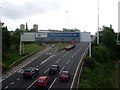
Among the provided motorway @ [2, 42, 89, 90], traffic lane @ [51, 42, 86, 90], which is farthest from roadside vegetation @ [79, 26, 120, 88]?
motorway @ [2, 42, 89, 90]

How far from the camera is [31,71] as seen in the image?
42.7 metres

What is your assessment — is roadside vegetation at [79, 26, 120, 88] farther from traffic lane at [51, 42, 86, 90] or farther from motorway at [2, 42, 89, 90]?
motorway at [2, 42, 89, 90]

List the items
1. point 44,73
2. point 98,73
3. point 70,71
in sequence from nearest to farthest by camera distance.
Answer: point 44,73, point 70,71, point 98,73

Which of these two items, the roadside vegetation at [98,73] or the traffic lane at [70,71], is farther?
the roadside vegetation at [98,73]

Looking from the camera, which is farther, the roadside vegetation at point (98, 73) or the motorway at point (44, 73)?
the roadside vegetation at point (98, 73)

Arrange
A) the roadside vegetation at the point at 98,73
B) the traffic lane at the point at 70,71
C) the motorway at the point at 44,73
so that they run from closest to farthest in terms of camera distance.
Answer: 1. the motorway at the point at 44,73
2. the traffic lane at the point at 70,71
3. the roadside vegetation at the point at 98,73

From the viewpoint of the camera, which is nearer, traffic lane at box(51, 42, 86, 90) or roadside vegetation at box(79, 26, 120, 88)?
traffic lane at box(51, 42, 86, 90)

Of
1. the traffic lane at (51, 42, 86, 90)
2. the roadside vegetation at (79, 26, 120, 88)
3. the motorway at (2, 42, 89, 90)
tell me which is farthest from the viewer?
the roadside vegetation at (79, 26, 120, 88)

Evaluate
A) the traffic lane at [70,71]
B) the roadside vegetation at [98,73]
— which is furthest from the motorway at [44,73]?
the roadside vegetation at [98,73]

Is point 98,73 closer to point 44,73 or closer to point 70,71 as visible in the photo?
point 70,71

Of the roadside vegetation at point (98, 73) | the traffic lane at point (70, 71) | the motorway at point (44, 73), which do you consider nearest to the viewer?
the motorway at point (44, 73)

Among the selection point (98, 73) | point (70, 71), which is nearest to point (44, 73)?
point (70, 71)

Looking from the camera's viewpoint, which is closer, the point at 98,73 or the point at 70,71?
the point at 70,71

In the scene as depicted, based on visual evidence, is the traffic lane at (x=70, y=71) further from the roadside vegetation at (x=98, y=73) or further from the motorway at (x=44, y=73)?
the roadside vegetation at (x=98, y=73)
